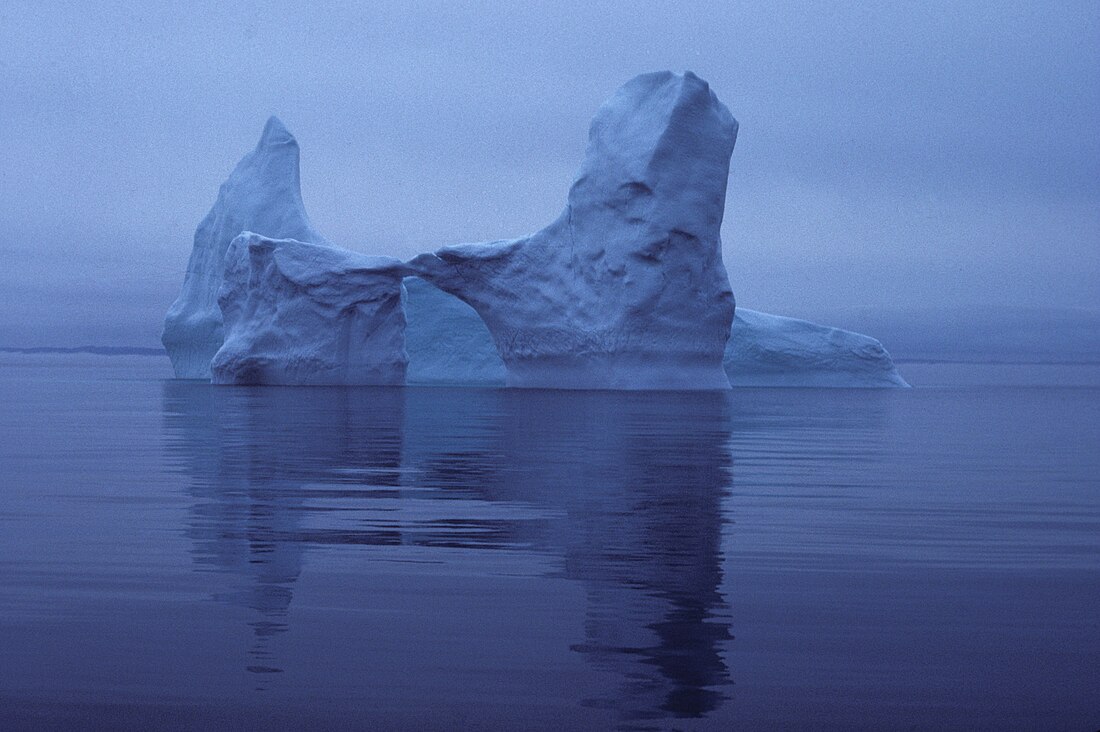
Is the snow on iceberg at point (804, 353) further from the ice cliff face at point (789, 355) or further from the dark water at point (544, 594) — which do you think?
the dark water at point (544, 594)

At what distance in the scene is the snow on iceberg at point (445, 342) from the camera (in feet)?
116

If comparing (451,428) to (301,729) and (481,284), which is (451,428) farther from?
(481,284)

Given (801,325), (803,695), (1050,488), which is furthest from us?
(801,325)

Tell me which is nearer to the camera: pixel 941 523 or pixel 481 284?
pixel 941 523

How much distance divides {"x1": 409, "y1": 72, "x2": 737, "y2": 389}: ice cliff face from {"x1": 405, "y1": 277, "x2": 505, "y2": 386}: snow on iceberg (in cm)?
794

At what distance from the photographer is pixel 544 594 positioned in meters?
4.21

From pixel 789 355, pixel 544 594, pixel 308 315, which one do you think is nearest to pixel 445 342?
pixel 308 315

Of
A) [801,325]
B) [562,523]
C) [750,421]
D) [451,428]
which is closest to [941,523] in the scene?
[562,523]

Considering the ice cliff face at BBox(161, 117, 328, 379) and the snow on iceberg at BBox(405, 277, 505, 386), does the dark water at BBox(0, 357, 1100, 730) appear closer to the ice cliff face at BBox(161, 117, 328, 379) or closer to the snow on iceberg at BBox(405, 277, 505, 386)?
the ice cliff face at BBox(161, 117, 328, 379)

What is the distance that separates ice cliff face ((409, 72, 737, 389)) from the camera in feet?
82.8

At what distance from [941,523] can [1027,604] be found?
6.84ft

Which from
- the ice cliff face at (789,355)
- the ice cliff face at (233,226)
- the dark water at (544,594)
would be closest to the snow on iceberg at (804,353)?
the ice cliff face at (789,355)

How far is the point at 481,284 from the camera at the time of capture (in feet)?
89.0

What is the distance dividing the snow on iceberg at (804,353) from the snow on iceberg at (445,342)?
646cm
